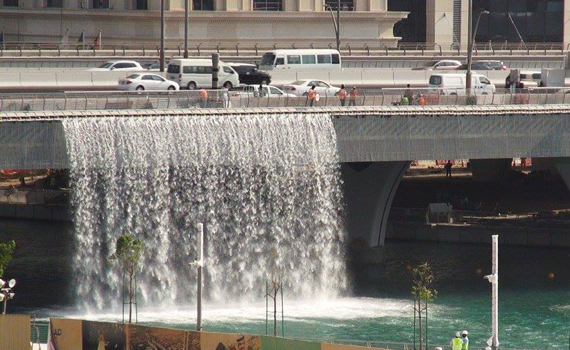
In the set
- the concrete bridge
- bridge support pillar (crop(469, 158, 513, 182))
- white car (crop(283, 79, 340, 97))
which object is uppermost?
white car (crop(283, 79, 340, 97))

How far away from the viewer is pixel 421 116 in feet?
253

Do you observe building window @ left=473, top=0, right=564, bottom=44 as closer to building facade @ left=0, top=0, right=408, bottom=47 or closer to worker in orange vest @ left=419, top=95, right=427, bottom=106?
building facade @ left=0, top=0, right=408, bottom=47

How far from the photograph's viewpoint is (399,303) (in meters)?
75.1

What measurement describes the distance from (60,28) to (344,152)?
54.2m

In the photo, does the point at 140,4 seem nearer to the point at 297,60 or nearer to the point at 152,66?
the point at 152,66

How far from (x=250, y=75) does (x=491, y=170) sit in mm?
23500

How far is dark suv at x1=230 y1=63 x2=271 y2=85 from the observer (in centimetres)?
9662

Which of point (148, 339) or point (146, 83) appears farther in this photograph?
point (146, 83)

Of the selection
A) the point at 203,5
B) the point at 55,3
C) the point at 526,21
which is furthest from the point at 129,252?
the point at 526,21

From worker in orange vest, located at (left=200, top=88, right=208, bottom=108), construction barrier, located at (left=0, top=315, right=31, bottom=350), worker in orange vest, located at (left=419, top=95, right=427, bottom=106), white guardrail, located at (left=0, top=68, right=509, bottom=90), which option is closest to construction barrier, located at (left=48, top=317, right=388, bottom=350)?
construction barrier, located at (left=0, top=315, right=31, bottom=350)

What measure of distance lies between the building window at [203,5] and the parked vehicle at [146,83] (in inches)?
1451

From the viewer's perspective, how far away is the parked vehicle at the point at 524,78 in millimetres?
98287

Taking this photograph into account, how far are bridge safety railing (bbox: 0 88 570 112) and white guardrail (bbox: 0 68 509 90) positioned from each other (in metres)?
20.5

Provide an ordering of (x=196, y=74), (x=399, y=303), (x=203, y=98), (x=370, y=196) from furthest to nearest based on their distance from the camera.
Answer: (x=196, y=74), (x=370, y=196), (x=399, y=303), (x=203, y=98)
